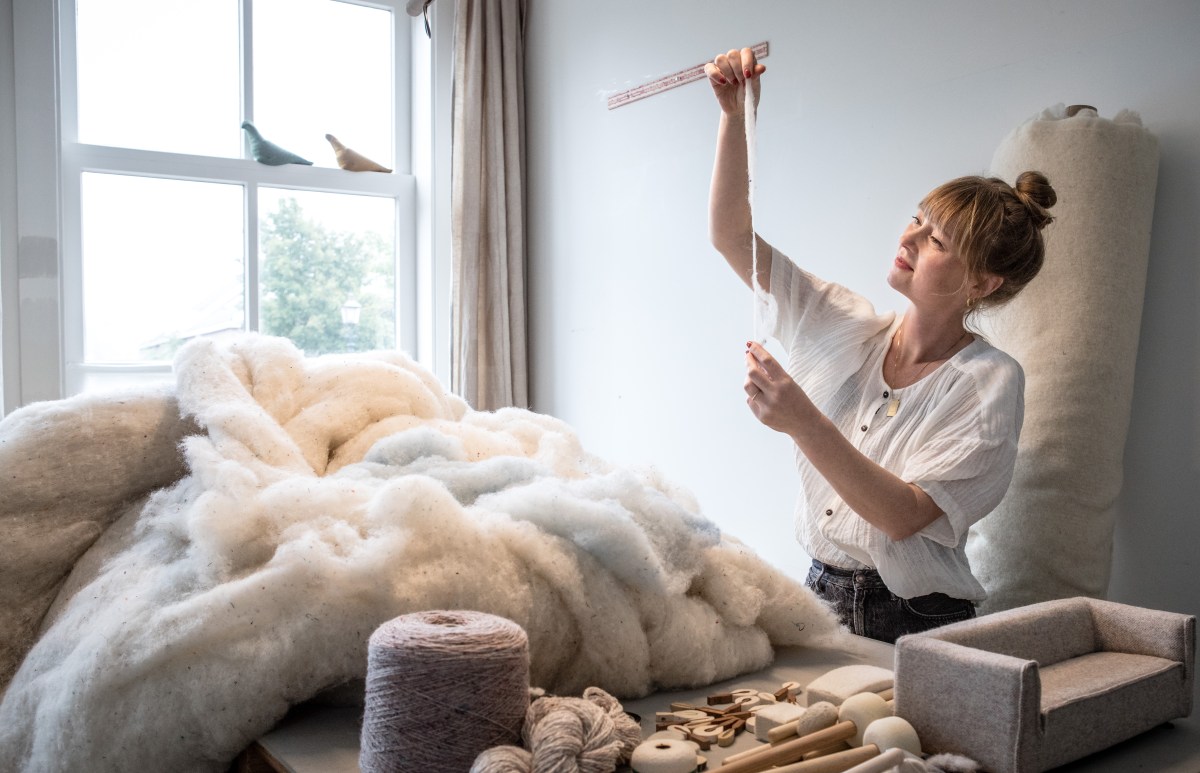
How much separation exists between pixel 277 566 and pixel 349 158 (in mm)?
2610

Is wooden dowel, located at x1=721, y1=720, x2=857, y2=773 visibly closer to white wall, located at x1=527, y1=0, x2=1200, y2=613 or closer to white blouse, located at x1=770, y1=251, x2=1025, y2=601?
white blouse, located at x1=770, y1=251, x2=1025, y2=601

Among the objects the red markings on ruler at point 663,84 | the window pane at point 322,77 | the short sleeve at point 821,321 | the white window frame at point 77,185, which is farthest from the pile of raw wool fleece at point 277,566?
the window pane at point 322,77

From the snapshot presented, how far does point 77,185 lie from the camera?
9.55ft

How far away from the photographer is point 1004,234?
143 cm

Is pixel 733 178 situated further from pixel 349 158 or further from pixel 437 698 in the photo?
pixel 349 158

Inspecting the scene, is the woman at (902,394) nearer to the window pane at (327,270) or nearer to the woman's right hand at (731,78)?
the woman's right hand at (731,78)

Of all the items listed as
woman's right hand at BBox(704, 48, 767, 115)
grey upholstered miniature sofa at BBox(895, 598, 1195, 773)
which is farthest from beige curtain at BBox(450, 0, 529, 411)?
grey upholstered miniature sofa at BBox(895, 598, 1195, 773)

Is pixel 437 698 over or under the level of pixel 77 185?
under

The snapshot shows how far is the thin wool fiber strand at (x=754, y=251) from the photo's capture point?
4.99 feet

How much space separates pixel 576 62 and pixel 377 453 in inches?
87.7

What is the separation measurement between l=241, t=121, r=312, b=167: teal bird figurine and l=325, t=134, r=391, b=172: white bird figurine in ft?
0.65

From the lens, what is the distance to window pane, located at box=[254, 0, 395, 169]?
3254mm

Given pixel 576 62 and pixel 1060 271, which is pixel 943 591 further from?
pixel 576 62

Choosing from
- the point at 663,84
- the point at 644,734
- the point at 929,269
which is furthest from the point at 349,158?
the point at 644,734
